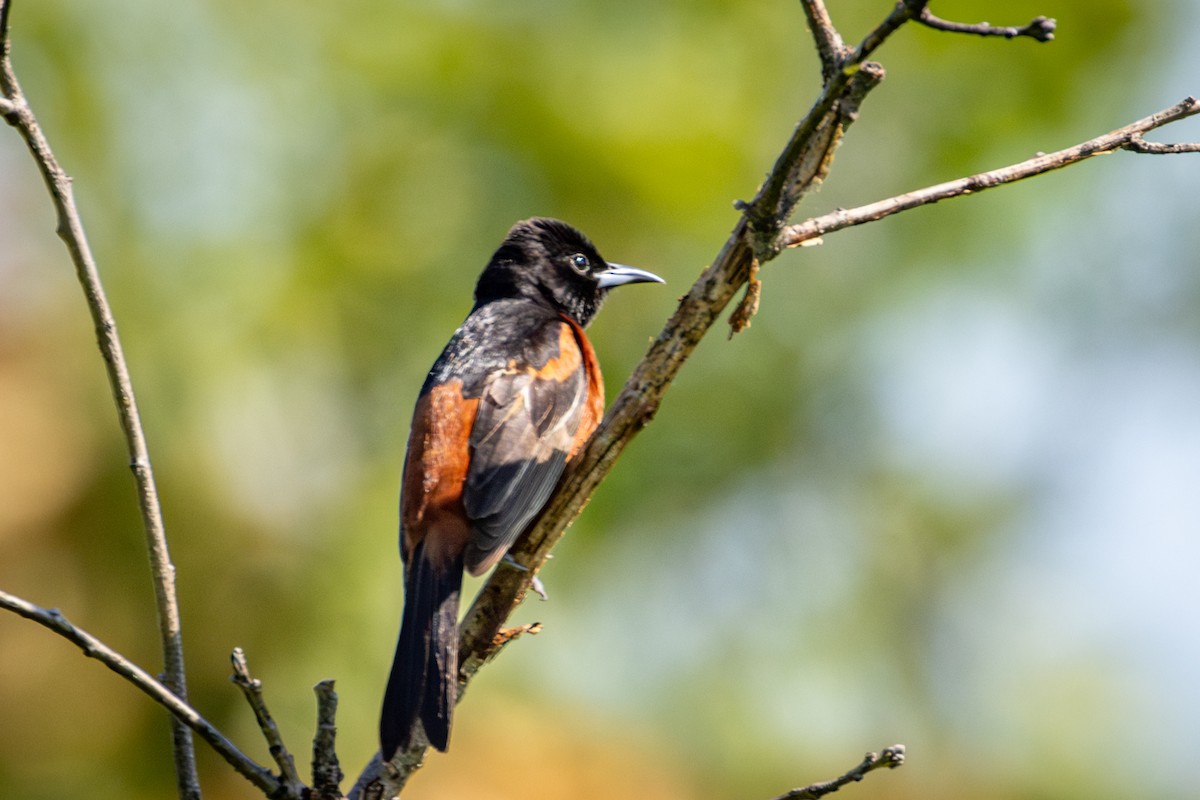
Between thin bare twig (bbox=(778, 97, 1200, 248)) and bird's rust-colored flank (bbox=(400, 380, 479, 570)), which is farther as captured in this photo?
bird's rust-colored flank (bbox=(400, 380, 479, 570))

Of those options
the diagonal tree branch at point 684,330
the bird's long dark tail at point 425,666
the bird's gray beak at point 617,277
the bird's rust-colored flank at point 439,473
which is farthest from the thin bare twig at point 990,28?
the bird's gray beak at point 617,277

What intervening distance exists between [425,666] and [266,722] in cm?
96

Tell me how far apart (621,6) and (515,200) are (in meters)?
2.97

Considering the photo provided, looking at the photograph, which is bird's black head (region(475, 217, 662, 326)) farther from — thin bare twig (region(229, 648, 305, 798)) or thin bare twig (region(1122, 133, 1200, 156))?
thin bare twig (region(229, 648, 305, 798))

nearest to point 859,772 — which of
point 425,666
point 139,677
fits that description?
point 425,666

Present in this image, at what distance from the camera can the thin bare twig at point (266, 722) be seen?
2689 mm

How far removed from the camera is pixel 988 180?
3268 millimetres

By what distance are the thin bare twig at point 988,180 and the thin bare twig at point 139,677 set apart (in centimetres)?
177

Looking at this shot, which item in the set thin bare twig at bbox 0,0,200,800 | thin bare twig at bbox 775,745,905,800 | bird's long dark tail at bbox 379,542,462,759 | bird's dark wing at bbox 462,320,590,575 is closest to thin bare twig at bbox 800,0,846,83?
thin bare twig at bbox 775,745,905,800

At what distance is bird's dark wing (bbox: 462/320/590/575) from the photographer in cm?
414

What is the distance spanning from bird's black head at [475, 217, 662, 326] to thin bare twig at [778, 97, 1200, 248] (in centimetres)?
260

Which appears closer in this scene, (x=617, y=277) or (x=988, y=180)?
(x=988, y=180)

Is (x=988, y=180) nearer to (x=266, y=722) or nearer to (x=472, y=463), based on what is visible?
(x=472, y=463)

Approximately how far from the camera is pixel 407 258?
11.2m
